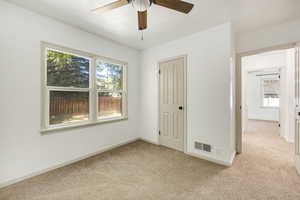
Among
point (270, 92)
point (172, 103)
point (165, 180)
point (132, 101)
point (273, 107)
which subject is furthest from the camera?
point (270, 92)

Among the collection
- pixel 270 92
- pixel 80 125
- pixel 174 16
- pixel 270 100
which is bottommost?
pixel 80 125

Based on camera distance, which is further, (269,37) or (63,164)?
(269,37)

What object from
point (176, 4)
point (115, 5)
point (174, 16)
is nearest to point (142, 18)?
point (115, 5)

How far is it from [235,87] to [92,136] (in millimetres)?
3248

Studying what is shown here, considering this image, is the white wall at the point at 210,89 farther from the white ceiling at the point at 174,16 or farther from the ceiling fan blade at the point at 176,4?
the ceiling fan blade at the point at 176,4

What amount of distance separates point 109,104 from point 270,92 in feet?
24.9

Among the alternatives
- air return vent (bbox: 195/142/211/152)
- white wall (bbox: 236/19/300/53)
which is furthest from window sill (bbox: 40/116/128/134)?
white wall (bbox: 236/19/300/53)

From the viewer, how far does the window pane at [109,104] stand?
297cm

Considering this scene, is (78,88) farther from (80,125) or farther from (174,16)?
(174,16)

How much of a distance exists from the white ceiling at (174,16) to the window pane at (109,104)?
1.34 metres

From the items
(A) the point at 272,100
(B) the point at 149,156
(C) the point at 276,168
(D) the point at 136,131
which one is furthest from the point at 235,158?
(A) the point at 272,100

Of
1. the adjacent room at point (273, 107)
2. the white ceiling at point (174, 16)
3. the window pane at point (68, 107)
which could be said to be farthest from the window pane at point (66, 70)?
the adjacent room at point (273, 107)

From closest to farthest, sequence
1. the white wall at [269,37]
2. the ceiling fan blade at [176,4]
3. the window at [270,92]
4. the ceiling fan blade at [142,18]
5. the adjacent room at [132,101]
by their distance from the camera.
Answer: the ceiling fan blade at [176,4], the ceiling fan blade at [142,18], the adjacent room at [132,101], the white wall at [269,37], the window at [270,92]

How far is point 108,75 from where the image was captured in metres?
3.11
